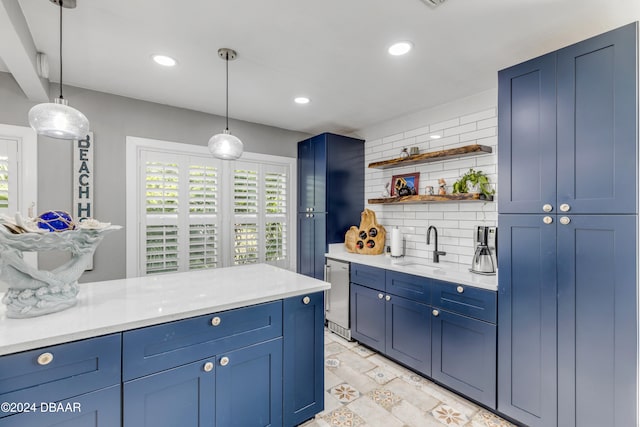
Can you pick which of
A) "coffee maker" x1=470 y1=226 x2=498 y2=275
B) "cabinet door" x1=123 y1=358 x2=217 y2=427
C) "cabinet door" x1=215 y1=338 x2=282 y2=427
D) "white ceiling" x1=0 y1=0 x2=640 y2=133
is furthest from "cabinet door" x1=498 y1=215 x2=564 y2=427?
"cabinet door" x1=123 y1=358 x2=217 y2=427

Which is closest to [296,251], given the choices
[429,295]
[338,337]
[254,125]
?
[338,337]

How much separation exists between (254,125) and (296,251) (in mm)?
1680

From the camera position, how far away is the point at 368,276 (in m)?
2.95

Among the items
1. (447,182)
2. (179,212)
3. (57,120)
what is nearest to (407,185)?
(447,182)

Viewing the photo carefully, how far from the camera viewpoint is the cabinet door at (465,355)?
6.72 ft

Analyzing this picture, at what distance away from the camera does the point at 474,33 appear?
1.81 meters

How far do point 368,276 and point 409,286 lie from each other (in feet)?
1.60

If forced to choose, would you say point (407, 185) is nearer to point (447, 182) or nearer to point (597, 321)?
point (447, 182)

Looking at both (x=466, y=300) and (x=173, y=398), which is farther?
(x=466, y=300)

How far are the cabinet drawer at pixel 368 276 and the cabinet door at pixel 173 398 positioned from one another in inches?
67.7

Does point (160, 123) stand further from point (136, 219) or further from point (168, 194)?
point (136, 219)

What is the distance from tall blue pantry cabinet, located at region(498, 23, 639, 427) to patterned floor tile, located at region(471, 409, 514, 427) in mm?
79

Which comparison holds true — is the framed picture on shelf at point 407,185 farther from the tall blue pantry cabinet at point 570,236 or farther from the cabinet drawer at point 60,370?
the cabinet drawer at point 60,370

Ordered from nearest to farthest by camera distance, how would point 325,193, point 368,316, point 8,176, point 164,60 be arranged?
point 164,60 < point 8,176 < point 368,316 < point 325,193
